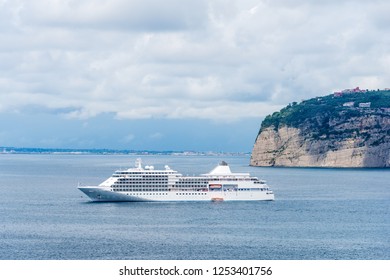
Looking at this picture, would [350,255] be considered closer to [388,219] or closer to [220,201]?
[388,219]

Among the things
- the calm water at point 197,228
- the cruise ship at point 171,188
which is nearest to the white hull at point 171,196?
the cruise ship at point 171,188

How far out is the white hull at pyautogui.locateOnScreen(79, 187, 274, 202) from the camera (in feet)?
328

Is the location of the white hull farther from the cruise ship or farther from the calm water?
the calm water

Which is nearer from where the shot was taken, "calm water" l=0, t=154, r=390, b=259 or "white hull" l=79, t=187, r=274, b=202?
"calm water" l=0, t=154, r=390, b=259

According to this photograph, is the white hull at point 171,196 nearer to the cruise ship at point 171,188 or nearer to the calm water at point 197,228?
the cruise ship at point 171,188

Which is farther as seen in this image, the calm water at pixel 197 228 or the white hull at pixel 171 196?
the white hull at pixel 171 196

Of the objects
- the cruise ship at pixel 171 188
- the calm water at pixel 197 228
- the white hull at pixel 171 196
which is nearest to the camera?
the calm water at pixel 197 228

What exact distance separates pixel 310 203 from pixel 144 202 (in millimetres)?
20671

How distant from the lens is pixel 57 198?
106 meters

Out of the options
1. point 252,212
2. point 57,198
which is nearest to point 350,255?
point 252,212

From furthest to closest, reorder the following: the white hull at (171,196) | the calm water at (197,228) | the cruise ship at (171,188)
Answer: the cruise ship at (171,188), the white hull at (171,196), the calm water at (197,228)

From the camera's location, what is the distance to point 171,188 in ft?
334

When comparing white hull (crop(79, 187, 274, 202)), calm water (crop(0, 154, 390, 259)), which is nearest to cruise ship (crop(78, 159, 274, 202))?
white hull (crop(79, 187, 274, 202))

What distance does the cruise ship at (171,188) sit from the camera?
100375mm
